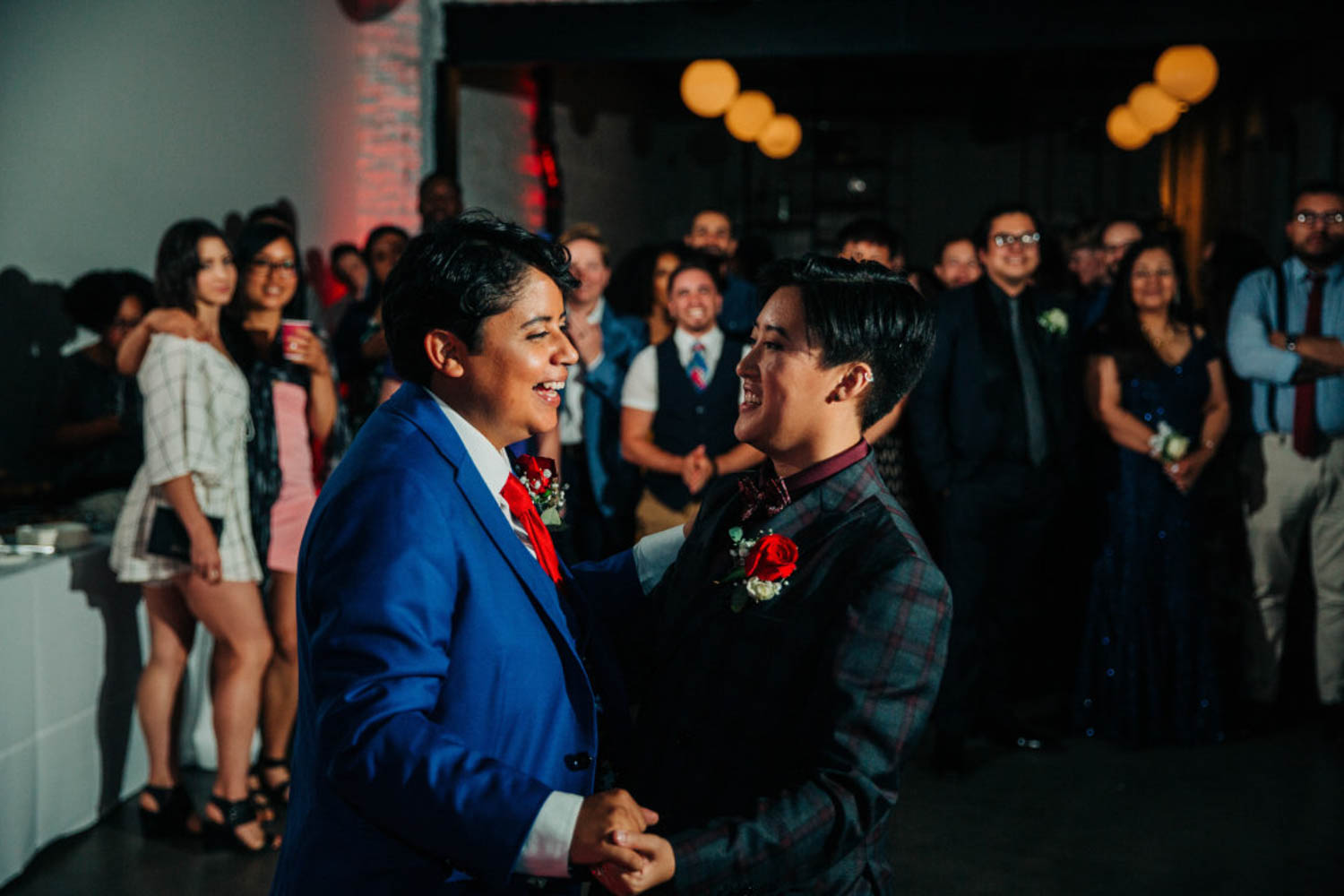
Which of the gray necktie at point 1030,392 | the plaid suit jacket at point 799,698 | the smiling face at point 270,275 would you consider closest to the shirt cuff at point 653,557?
the plaid suit jacket at point 799,698

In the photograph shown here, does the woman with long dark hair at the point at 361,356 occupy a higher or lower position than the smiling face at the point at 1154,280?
lower

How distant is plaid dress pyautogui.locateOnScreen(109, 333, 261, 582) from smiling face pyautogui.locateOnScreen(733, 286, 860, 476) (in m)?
2.18

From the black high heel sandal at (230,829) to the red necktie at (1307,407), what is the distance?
139 inches

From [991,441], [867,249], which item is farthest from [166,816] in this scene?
[867,249]

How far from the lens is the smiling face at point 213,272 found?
3512mm

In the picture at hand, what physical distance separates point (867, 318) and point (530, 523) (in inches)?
19.5

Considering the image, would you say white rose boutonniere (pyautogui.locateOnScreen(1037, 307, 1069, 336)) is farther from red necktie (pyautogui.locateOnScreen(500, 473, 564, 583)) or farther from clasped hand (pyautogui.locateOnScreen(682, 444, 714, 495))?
red necktie (pyautogui.locateOnScreen(500, 473, 564, 583))

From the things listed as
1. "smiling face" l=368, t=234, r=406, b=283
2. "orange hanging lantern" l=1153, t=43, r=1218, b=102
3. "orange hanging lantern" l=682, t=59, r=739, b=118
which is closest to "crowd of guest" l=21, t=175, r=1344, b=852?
"smiling face" l=368, t=234, r=406, b=283

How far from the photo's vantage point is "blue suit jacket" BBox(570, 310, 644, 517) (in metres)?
4.58

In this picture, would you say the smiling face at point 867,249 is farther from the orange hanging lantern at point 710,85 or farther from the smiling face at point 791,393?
the orange hanging lantern at point 710,85

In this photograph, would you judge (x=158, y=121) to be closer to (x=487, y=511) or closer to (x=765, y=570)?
(x=487, y=511)

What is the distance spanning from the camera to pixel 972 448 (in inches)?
161

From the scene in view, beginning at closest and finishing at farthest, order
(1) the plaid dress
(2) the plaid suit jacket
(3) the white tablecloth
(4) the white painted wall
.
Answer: (2) the plaid suit jacket, (3) the white tablecloth, (1) the plaid dress, (4) the white painted wall

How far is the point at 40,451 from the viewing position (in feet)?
15.1
